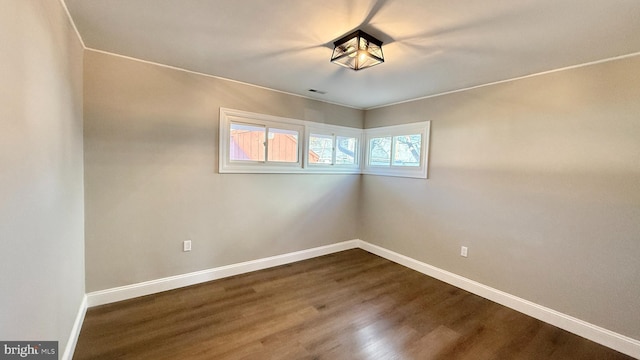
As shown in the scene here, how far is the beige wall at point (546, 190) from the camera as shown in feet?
6.70

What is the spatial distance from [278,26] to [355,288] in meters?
2.65

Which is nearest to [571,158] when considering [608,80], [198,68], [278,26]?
[608,80]

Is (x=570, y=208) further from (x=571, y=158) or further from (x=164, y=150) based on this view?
(x=164, y=150)

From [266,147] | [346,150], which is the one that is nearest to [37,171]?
[266,147]

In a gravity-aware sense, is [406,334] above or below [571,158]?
below

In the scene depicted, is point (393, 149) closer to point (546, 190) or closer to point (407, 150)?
point (407, 150)

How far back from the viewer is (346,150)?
13.7ft

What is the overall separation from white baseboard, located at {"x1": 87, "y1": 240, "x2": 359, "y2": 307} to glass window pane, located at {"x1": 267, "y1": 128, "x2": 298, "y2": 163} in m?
1.32

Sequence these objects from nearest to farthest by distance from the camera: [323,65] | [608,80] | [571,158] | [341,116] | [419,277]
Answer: [608,80], [571,158], [323,65], [419,277], [341,116]

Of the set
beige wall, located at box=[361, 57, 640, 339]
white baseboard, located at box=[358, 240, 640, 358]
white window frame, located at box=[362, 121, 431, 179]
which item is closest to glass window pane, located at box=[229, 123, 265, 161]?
white window frame, located at box=[362, 121, 431, 179]

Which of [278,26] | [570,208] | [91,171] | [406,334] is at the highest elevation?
[278,26]

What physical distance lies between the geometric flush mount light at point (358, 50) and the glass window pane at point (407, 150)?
Result: 1.70 metres

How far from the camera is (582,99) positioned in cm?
221

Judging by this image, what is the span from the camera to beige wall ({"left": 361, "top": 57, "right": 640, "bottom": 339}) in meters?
2.04
